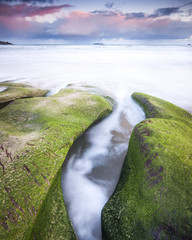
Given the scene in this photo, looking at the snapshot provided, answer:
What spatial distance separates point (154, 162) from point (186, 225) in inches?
44.6

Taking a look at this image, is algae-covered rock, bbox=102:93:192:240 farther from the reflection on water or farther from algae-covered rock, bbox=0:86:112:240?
algae-covered rock, bbox=0:86:112:240

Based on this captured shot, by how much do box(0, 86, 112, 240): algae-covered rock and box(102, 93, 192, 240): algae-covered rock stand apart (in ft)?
3.03

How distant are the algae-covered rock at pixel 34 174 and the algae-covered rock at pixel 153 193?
3.03ft

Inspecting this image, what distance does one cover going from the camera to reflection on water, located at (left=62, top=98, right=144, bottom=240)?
3.10 metres

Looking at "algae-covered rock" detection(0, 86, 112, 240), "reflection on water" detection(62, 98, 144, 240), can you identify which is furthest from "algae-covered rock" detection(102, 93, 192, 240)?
"algae-covered rock" detection(0, 86, 112, 240)

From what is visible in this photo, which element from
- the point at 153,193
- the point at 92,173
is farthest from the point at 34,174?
the point at 153,193

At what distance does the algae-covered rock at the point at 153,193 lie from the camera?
245cm

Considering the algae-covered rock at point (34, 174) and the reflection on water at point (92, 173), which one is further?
the reflection on water at point (92, 173)

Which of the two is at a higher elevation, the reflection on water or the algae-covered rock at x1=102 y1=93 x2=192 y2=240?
the algae-covered rock at x1=102 y1=93 x2=192 y2=240

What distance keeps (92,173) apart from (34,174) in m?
1.70

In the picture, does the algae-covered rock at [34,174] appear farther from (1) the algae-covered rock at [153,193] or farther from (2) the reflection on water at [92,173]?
(1) the algae-covered rock at [153,193]

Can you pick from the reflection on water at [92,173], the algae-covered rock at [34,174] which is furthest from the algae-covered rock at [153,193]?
the algae-covered rock at [34,174]

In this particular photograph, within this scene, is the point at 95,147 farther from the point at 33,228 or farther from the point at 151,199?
the point at 33,228

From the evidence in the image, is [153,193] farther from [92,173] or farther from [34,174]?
[34,174]
